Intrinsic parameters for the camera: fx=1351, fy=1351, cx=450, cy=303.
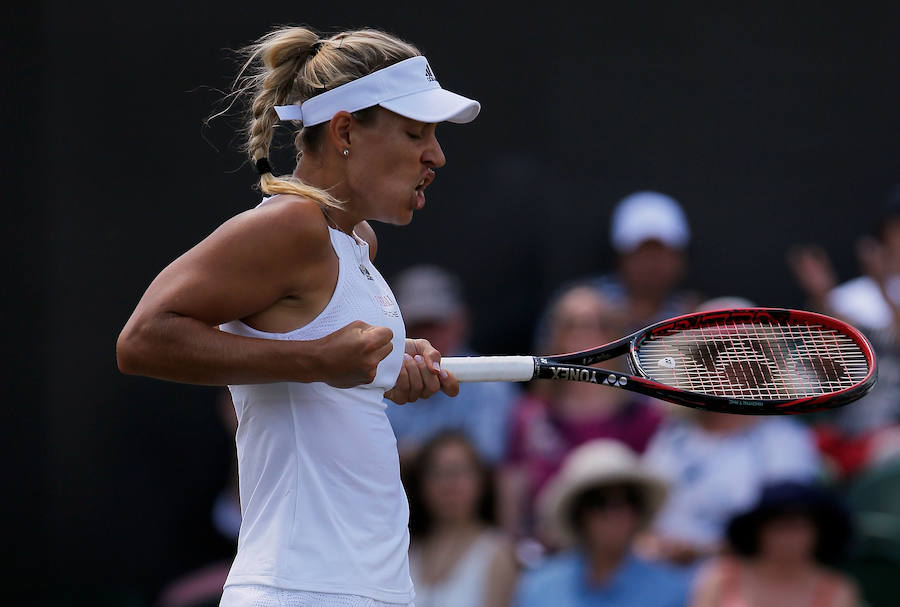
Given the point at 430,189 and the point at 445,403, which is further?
the point at 430,189

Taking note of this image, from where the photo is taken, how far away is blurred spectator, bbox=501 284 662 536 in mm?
4762

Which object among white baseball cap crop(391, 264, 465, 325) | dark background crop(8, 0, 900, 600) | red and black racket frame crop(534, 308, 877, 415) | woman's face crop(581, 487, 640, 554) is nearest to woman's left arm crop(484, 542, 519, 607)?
woman's face crop(581, 487, 640, 554)

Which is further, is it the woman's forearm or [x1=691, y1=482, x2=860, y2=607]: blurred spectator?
[x1=691, y1=482, x2=860, y2=607]: blurred spectator

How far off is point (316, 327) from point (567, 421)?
2717 millimetres

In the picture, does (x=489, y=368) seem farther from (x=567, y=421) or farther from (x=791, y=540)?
(x=567, y=421)

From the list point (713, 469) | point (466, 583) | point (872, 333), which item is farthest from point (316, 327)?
point (872, 333)

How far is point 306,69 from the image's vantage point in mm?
2383

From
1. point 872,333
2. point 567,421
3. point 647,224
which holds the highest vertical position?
point 647,224

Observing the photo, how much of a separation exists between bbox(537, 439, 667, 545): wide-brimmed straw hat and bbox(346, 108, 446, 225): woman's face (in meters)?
2.24

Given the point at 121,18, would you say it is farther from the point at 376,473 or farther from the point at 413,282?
the point at 376,473

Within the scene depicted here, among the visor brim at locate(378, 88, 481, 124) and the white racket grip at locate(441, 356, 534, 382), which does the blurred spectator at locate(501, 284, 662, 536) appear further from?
the visor brim at locate(378, 88, 481, 124)

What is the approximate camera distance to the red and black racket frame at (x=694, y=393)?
2.53 meters

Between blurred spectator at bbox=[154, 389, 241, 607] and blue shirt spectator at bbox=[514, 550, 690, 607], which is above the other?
blue shirt spectator at bbox=[514, 550, 690, 607]

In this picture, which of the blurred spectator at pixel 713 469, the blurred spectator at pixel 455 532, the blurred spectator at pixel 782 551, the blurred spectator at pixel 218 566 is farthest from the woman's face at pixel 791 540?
the blurred spectator at pixel 218 566
